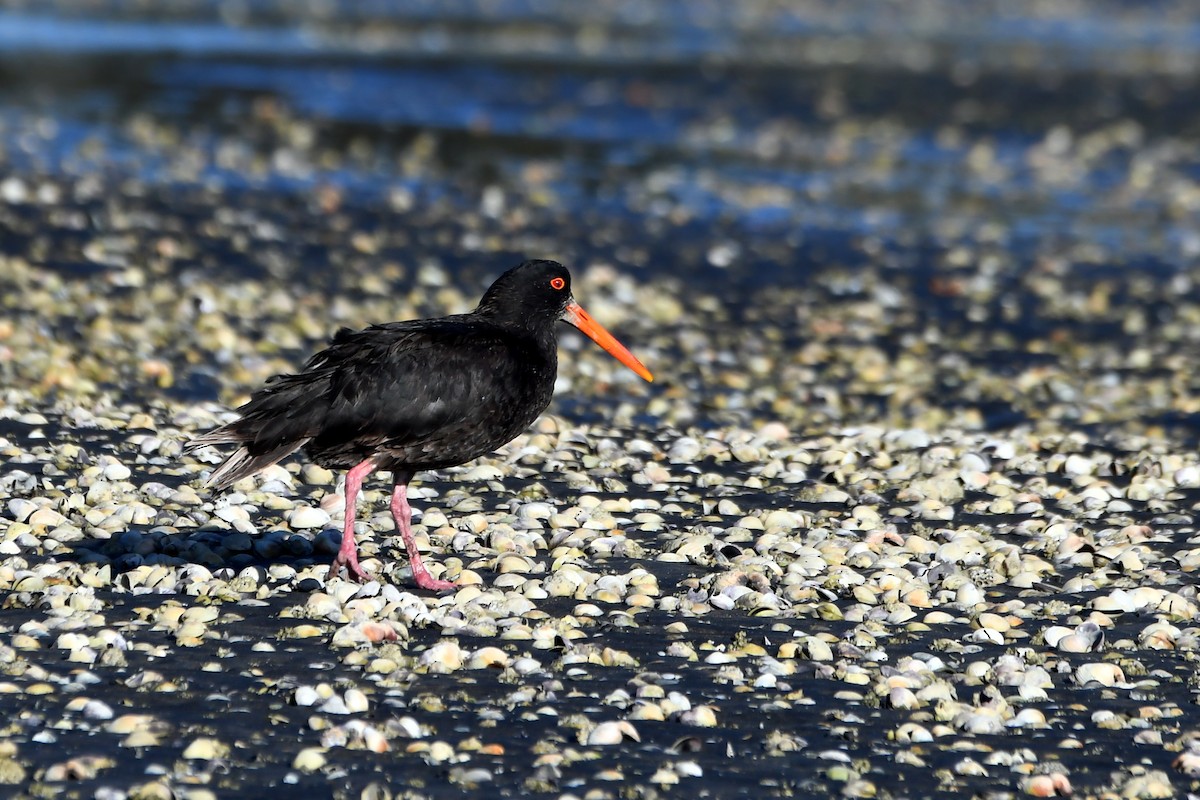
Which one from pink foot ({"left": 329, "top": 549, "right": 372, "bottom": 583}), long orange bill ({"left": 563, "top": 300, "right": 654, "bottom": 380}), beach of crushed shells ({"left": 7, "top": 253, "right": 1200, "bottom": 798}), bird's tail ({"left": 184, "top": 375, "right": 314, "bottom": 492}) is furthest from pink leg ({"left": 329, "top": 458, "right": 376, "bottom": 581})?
long orange bill ({"left": 563, "top": 300, "right": 654, "bottom": 380})

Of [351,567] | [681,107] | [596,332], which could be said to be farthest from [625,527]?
[681,107]

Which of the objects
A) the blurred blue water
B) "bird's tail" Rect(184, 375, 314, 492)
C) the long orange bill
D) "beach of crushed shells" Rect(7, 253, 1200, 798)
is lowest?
"beach of crushed shells" Rect(7, 253, 1200, 798)

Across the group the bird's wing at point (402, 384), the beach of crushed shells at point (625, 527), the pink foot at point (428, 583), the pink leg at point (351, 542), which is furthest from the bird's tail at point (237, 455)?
the pink foot at point (428, 583)

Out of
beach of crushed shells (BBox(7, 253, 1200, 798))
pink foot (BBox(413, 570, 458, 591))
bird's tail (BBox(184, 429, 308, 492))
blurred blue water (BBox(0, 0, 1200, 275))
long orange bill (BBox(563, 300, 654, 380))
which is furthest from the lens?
blurred blue water (BBox(0, 0, 1200, 275))

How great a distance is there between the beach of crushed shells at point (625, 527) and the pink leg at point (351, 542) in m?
0.19

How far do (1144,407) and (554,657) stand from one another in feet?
28.4

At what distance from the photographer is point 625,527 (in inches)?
400

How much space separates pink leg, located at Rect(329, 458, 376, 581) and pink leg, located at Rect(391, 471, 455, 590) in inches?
10.0

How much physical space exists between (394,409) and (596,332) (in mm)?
2059

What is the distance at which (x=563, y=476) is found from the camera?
11320 millimetres

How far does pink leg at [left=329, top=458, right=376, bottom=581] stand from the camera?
884cm

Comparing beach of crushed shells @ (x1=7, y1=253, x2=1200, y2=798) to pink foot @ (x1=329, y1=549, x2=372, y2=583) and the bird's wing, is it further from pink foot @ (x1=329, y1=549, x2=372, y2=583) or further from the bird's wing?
the bird's wing

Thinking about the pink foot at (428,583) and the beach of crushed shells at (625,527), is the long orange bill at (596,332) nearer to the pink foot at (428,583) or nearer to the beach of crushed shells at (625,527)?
the beach of crushed shells at (625,527)

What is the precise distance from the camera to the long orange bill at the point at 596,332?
33.3 feet
